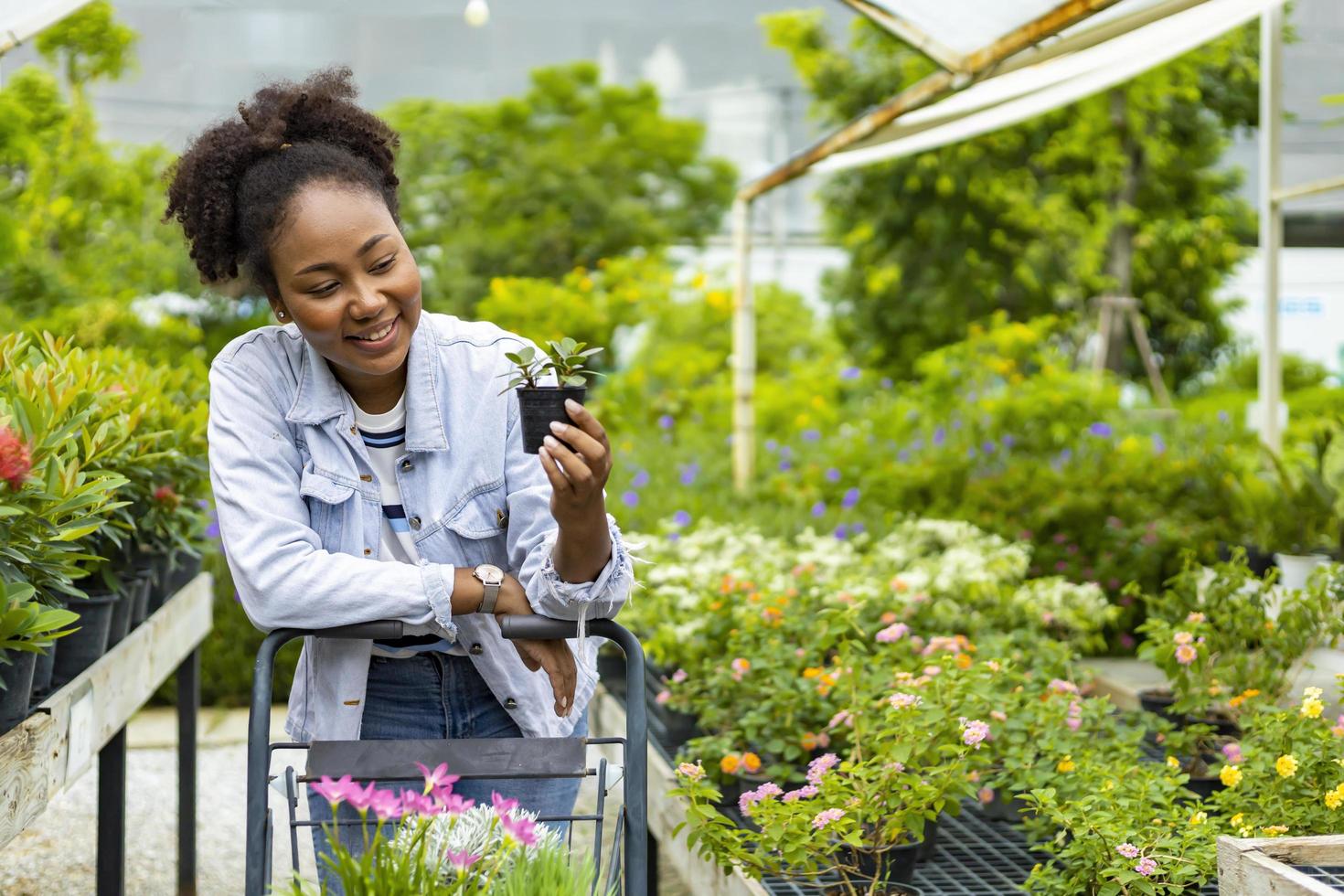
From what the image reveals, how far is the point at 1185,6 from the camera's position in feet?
11.8

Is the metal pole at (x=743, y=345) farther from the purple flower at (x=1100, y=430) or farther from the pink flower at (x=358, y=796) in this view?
the pink flower at (x=358, y=796)

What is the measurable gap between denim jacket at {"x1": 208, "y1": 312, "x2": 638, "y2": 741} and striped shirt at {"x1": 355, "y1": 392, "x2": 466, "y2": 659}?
2cm

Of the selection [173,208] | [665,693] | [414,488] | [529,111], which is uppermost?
[529,111]

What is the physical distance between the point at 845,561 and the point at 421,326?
8.86ft

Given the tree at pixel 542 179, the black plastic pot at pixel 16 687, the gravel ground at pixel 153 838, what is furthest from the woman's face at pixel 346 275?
the tree at pixel 542 179

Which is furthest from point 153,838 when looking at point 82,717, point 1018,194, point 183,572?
point 1018,194

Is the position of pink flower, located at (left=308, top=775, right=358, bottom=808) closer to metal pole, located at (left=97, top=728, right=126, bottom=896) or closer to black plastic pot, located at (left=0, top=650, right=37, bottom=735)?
black plastic pot, located at (left=0, top=650, right=37, bottom=735)

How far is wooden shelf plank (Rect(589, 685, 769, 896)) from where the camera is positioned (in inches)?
102

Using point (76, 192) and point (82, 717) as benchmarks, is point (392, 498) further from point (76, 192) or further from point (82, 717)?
point (76, 192)

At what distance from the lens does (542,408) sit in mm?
1559

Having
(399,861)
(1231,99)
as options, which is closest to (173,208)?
(399,861)

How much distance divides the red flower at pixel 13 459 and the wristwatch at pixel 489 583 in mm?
650

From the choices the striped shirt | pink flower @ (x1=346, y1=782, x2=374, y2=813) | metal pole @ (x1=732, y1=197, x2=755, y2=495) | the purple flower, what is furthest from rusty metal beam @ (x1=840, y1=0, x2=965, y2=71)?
the purple flower

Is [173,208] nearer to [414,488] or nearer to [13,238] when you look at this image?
[414,488]
